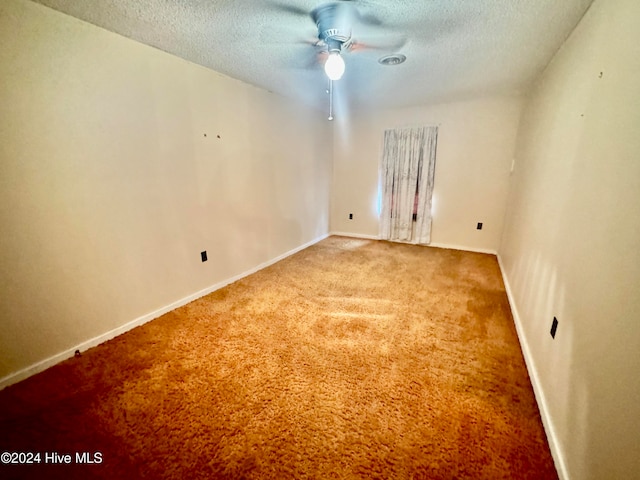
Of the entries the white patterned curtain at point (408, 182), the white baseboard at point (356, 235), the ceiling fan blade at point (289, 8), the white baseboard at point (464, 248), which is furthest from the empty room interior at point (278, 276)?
the white baseboard at point (356, 235)

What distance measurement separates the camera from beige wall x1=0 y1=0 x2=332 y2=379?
1486 millimetres

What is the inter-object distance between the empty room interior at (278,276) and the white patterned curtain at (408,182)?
1.15m

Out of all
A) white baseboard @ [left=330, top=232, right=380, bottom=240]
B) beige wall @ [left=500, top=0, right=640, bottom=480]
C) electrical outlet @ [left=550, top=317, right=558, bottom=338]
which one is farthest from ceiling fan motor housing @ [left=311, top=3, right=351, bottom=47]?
white baseboard @ [left=330, top=232, right=380, bottom=240]

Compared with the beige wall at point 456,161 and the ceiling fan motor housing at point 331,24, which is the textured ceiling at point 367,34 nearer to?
the ceiling fan motor housing at point 331,24

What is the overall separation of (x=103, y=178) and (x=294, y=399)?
6.25 feet

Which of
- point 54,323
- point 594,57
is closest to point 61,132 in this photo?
point 54,323

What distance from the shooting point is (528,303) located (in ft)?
6.29

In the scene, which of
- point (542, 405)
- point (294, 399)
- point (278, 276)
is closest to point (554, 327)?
point (542, 405)

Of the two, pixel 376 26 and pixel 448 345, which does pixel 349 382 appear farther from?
pixel 376 26

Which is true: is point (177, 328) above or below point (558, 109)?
below

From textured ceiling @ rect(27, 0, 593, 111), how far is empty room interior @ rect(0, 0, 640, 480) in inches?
0.9

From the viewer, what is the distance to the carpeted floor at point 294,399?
3.72ft

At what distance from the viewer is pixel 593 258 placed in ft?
3.49

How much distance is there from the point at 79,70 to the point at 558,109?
313 centimetres
